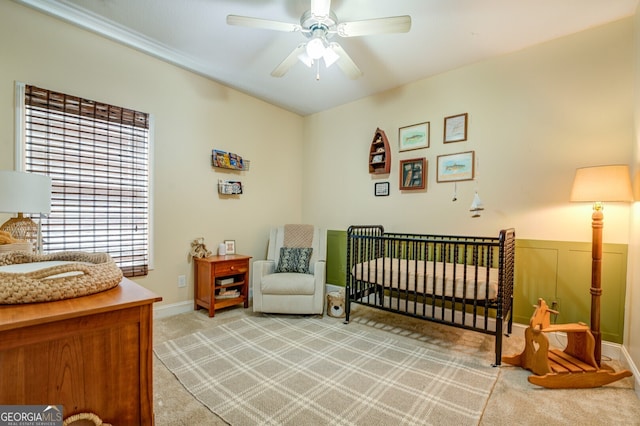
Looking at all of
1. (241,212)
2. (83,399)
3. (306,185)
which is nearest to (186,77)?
(241,212)

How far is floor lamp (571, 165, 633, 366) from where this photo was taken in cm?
180

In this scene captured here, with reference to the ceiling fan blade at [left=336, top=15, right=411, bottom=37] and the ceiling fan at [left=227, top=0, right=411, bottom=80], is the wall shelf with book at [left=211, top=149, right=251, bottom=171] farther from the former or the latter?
the ceiling fan blade at [left=336, top=15, right=411, bottom=37]

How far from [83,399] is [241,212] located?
2.77 metres

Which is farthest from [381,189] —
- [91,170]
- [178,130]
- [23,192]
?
[23,192]

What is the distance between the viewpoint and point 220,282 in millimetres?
3051

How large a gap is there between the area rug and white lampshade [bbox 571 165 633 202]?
1358 mm

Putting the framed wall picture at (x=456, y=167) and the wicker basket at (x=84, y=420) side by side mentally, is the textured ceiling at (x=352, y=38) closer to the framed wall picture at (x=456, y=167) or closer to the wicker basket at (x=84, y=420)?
the framed wall picture at (x=456, y=167)

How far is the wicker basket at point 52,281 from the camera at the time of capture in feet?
2.76

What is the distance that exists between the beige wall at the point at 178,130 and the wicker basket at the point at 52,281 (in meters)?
1.80

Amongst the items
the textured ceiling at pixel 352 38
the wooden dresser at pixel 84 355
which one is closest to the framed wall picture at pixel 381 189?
the textured ceiling at pixel 352 38

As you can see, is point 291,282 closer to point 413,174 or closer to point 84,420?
point 413,174

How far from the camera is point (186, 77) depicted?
3000 millimetres

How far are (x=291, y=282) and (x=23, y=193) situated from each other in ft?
6.87

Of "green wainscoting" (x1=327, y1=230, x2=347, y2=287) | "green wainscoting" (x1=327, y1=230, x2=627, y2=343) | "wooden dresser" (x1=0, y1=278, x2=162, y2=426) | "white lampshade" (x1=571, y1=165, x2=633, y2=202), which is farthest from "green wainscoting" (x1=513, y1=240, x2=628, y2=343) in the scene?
"wooden dresser" (x1=0, y1=278, x2=162, y2=426)
